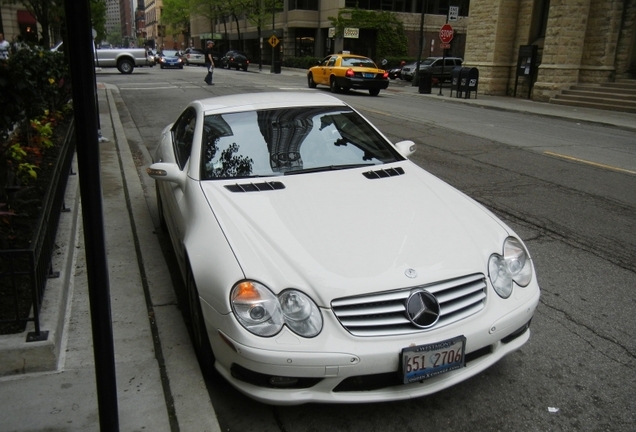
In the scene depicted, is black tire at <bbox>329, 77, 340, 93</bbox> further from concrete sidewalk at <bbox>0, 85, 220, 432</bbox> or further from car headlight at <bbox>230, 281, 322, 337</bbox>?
car headlight at <bbox>230, 281, 322, 337</bbox>

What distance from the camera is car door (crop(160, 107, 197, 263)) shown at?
13.1 feet

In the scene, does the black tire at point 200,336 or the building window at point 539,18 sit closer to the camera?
the black tire at point 200,336

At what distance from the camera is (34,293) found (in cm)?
318

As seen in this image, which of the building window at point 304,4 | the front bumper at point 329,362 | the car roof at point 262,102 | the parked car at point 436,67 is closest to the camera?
the front bumper at point 329,362

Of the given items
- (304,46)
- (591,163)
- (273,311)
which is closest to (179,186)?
(273,311)

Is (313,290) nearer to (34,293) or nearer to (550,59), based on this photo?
(34,293)

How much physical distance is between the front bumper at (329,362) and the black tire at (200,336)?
0.56 feet

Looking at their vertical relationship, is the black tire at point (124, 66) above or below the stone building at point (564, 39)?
below

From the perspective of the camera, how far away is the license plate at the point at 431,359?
8.92ft

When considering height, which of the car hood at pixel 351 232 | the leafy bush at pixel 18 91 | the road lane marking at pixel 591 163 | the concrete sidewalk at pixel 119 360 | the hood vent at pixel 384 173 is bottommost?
the concrete sidewalk at pixel 119 360

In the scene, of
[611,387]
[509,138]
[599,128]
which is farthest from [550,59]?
[611,387]

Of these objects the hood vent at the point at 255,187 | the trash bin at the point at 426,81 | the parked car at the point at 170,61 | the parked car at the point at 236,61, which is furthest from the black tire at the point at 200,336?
the parked car at the point at 236,61

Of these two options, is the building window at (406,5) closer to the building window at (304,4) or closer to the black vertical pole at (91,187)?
the building window at (304,4)

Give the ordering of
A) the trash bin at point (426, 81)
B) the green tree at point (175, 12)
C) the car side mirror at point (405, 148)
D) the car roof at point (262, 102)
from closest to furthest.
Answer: the car roof at point (262, 102) < the car side mirror at point (405, 148) < the trash bin at point (426, 81) < the green tree at point (175, 12)
